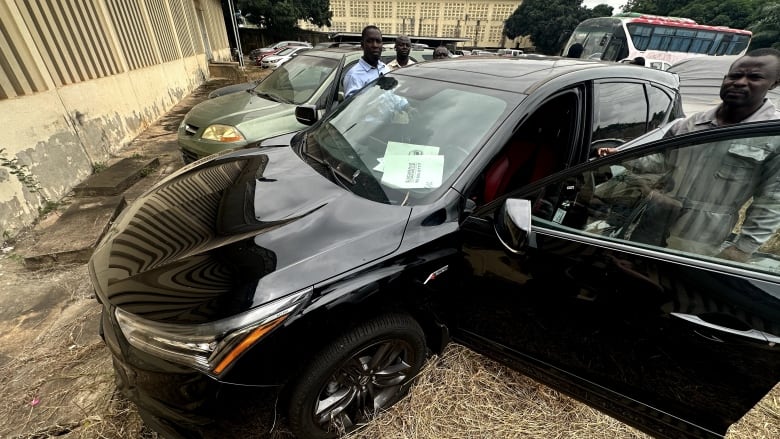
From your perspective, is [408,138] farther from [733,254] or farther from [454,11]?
[454,11]

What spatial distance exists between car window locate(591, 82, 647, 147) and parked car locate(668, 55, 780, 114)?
17.4 ft

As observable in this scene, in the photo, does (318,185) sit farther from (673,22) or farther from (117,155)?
(673,22)

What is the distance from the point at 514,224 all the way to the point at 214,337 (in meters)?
1.18

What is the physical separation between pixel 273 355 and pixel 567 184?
1395 millimetres

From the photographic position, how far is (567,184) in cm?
149

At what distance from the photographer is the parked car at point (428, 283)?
3.88ft

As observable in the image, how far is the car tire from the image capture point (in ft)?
4.41

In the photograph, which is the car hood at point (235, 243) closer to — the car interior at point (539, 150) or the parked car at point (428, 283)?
the parked car at point (428, 283)

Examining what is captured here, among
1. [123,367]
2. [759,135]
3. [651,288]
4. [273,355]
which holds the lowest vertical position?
[123,367]

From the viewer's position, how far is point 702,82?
7117 millimetres

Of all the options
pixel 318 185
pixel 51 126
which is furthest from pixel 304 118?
pixel 51 126

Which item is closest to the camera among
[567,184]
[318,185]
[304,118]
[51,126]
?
[567,184]

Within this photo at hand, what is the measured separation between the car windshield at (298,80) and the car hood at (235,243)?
2.88m

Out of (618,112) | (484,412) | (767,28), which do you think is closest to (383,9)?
(767,28)
